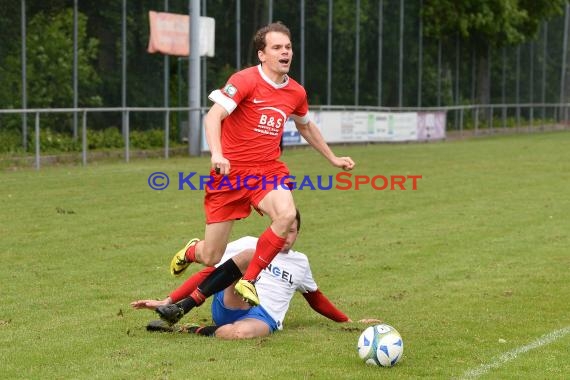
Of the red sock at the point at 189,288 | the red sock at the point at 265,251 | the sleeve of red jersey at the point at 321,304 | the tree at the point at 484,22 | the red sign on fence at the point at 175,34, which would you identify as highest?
the tree at the point at 484,22

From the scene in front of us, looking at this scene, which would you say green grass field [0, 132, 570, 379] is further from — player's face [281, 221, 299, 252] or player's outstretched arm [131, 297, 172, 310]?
player's face [281, 221, 299, 252]

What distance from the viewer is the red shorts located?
7941mm

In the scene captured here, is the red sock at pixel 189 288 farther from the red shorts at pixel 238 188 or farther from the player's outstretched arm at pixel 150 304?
the red shorts at pixel 238 188

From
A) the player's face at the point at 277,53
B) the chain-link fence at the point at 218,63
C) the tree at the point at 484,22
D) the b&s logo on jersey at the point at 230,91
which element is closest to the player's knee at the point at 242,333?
the b&s logo on jersey at the point at 230,91

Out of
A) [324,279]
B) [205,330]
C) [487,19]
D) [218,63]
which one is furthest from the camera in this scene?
[487,19]

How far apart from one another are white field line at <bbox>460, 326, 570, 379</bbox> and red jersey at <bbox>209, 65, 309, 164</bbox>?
2192 mm

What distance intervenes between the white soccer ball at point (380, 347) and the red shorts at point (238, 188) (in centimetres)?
151

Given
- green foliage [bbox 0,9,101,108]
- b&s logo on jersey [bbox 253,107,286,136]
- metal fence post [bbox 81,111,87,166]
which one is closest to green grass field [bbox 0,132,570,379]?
b&s logo on jersey [bbox 253,107,286,136]

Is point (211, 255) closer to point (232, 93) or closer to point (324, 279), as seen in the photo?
point (232, 93)

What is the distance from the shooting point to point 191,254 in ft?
27.0

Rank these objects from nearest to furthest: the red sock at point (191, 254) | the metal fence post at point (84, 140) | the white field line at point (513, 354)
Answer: the white field line at point (513, 354) → the red sock at point (191, 254) → the metal fence post at point (84, 140)

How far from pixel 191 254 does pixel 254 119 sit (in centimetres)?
109

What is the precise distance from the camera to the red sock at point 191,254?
8203 millimetres

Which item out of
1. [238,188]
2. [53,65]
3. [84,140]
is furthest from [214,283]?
[53,65]
